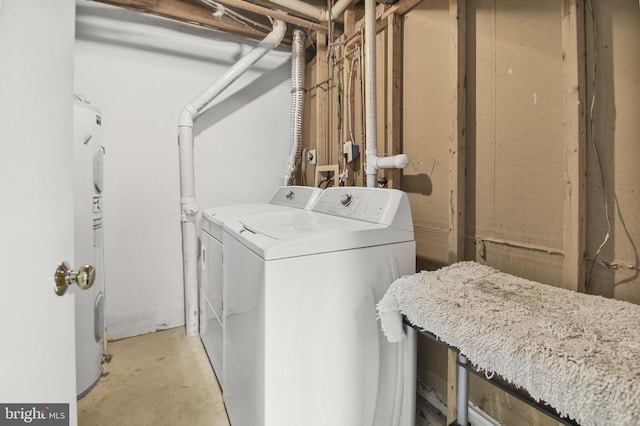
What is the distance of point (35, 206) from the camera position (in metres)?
0.53

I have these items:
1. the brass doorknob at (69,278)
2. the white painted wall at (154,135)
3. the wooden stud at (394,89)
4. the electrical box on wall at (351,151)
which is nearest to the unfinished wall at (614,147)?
the wooden stud at (394,89)

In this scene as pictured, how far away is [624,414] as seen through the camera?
21.2 inches

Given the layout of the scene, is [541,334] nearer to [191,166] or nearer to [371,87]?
[371,87]

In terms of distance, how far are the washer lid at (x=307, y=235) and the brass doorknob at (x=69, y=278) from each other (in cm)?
46

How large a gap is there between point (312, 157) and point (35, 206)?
213 centimetres

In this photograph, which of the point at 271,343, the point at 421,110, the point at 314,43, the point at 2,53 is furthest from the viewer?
the point at 314,43

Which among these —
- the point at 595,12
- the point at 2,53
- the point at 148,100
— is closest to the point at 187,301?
the point at 148,100

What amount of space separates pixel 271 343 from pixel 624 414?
84 centimetres

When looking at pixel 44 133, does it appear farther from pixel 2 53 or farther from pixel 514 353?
pixel 514 353

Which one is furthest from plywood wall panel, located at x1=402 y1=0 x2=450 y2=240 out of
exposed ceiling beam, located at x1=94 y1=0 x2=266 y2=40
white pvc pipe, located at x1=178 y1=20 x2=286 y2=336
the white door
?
the white door

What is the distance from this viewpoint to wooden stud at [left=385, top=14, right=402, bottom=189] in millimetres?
1764

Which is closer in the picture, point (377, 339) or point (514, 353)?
point (514, 353)

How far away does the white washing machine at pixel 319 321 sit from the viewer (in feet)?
3.33

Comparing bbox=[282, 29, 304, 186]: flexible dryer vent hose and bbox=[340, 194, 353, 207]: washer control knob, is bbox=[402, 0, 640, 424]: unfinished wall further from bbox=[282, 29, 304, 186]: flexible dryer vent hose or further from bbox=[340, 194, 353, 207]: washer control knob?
bbox=[282, 29, 304, 186]: flexible dryer vent hose
